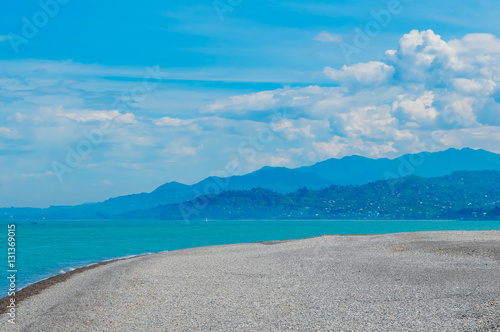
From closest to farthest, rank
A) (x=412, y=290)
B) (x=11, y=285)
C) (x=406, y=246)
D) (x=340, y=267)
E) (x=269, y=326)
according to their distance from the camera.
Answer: (x=269, y=326), (x=412, y=290), (x=340, y=267), (x=11, y=285), (x=406, y=246)

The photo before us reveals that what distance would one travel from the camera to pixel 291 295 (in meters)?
21.2

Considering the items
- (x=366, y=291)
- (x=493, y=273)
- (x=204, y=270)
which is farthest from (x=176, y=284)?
(x=493, y=273)

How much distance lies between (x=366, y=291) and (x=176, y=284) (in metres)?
9.79

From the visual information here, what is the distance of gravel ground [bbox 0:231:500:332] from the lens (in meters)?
16.2

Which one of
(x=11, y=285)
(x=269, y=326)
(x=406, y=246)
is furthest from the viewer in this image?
(x=406, y=246)

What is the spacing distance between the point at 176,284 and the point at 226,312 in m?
7.74

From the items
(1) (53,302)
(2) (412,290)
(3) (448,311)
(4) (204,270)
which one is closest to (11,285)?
(1) (53,302)

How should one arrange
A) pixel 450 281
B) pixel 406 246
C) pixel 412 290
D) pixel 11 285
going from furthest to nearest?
pixel 406 246, pixel 11 285, pixel 450 281, pixel 412 290

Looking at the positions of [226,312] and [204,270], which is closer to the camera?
[226,312]

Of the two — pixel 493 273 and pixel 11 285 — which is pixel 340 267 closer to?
pixel 493 273

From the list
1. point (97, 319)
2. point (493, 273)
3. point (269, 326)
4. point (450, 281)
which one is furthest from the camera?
point (493, 273)

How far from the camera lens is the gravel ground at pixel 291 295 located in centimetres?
1617

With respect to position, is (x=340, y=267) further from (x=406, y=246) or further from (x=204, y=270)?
(x=406, y=246)

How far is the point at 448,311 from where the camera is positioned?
1659 cm
